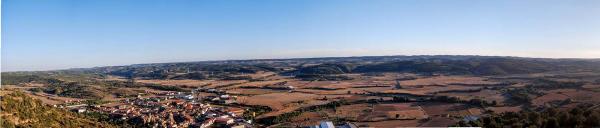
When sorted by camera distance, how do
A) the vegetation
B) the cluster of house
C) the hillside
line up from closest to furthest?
the vegetation, the hillside, the cluster of house

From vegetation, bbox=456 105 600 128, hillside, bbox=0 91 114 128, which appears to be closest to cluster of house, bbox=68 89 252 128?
hillside, bbox=0 91 114 128

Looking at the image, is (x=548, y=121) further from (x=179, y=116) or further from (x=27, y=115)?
(x=179, y=116)

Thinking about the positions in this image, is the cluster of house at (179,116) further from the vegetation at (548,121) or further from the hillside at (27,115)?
the vegetation at (548,121)

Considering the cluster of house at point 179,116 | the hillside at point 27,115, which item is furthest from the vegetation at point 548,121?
the hillside at point 27,115

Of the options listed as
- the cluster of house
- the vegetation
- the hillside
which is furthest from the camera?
the cluster of house

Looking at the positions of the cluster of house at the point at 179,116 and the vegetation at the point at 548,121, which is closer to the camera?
the vegetation at the point at 548,121

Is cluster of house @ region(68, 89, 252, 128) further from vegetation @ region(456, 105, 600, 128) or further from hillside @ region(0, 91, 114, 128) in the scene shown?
vegetation @ region(456, 105, 600, 128)

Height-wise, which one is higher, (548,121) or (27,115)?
(27,115)

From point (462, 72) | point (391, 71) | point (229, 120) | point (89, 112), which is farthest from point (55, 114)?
point (391, 71)

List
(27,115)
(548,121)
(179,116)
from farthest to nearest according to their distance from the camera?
(179,116), (27,115), (548,121)

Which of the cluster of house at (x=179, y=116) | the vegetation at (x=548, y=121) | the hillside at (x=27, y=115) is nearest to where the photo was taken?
the vegetation at (x=548, y=121)

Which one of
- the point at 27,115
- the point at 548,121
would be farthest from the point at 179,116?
the point at 548,121
